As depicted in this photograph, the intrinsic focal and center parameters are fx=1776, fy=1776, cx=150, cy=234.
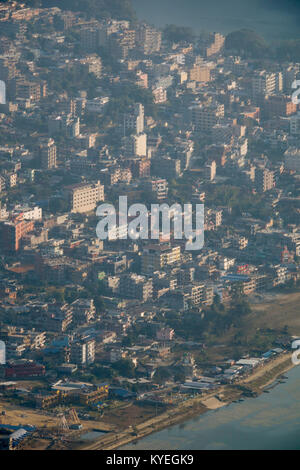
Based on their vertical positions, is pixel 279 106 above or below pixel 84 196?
above

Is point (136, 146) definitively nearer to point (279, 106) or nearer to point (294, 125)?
point (294, 125)

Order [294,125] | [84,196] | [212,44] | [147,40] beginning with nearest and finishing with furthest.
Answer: [84,196], [294,125], [147,40], [212,44]

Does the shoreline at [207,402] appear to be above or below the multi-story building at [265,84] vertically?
below

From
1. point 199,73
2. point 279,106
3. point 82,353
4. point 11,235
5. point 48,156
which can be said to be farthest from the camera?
point 199,73

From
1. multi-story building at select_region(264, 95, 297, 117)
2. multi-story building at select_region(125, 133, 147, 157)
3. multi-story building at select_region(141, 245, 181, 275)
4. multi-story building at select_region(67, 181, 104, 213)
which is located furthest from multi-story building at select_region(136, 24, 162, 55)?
multi-story building at select_region(141, 245, 181, 275)

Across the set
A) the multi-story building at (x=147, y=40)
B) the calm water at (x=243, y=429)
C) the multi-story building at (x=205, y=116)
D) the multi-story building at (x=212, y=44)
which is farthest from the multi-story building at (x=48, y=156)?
the calm water at (x=243, y=429)

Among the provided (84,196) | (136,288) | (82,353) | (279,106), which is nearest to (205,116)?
(279,106)

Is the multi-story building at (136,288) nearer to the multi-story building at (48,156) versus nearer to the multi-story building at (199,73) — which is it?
the multi-story building at (48,156)
